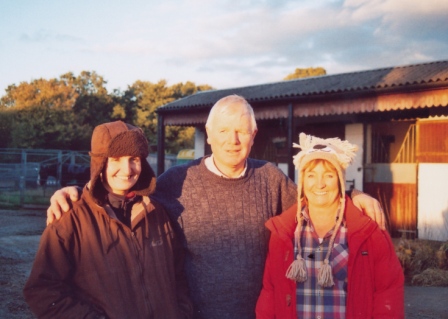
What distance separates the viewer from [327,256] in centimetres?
246

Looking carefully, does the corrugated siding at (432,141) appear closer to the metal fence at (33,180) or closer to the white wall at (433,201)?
the white wall at (433,201)

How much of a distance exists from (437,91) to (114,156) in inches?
303

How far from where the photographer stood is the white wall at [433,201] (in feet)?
31.1

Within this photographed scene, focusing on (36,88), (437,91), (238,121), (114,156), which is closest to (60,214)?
(114,156)

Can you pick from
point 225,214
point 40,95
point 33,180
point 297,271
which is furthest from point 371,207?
point 40,95

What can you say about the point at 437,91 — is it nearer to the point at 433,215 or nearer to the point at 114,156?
the point at 433,215

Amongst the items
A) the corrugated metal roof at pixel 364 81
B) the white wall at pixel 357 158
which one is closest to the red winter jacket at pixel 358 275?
the corrugated metal roof at pixel 364 81

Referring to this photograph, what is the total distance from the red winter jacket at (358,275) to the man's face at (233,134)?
44cm

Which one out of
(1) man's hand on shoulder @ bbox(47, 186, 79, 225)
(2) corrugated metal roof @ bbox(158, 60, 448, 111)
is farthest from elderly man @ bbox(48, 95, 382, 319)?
(2) corrugated metal roof @ bbox(158, 60, 448, 111)

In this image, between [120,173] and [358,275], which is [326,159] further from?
[120,173]

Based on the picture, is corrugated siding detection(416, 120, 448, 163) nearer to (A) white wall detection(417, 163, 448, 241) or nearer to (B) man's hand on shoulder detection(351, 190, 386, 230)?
(A) white wall detection(417, 163, 448, 241)

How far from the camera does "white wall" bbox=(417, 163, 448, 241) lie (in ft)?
31.1

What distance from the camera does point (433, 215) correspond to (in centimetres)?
961

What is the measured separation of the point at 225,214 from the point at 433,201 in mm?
8089
